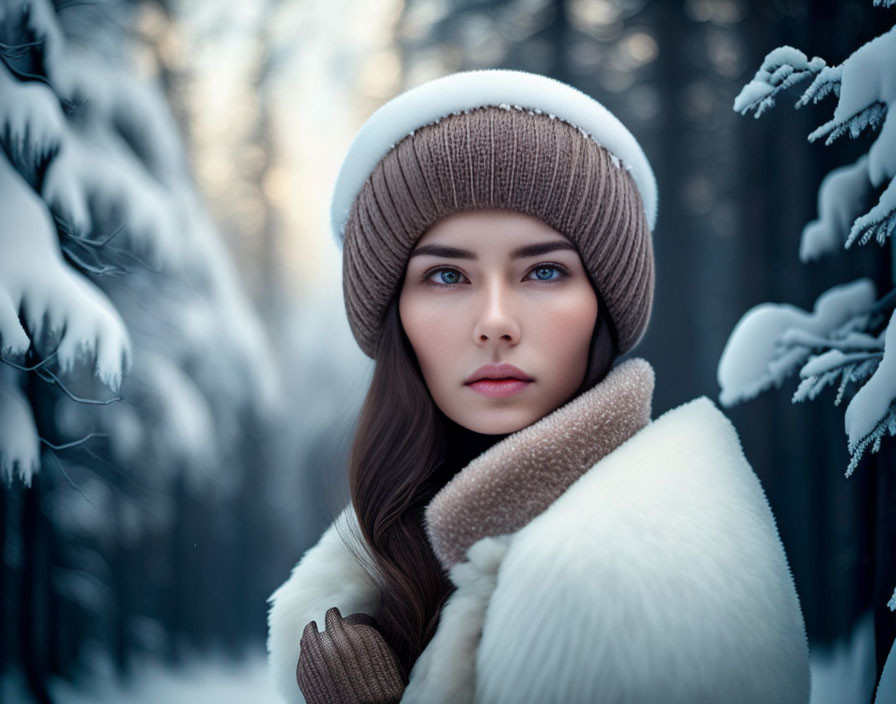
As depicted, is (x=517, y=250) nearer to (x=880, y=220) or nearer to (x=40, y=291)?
(x=880, y=220)

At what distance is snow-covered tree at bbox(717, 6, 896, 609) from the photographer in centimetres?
110

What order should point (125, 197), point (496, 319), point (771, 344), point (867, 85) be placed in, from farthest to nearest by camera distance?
point (125, 197)
point (771, 344)
point (496, 319)
point (867, 85)

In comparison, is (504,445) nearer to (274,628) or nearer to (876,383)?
(876,383)

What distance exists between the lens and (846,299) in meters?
1.72

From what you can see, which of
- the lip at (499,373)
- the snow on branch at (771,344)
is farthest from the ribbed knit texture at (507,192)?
the snow on branch at (771,344)

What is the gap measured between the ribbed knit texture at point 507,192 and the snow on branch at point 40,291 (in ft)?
1.97

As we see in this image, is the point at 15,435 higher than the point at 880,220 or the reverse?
the reverse

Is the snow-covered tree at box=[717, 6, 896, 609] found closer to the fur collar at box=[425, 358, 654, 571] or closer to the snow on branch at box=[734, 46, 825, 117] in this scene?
the snow on branch at box=[734, 46, 825, 117]

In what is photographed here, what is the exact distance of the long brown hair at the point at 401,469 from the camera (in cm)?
150

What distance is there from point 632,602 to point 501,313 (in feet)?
1.95

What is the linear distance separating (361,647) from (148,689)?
8.63 ft

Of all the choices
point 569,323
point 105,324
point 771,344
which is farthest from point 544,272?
point 105,324

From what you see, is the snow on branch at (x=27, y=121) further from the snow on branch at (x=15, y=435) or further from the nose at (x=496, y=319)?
the nose at (x=496, y=319)

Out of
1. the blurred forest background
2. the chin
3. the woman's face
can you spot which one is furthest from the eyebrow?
the blurred forest background
